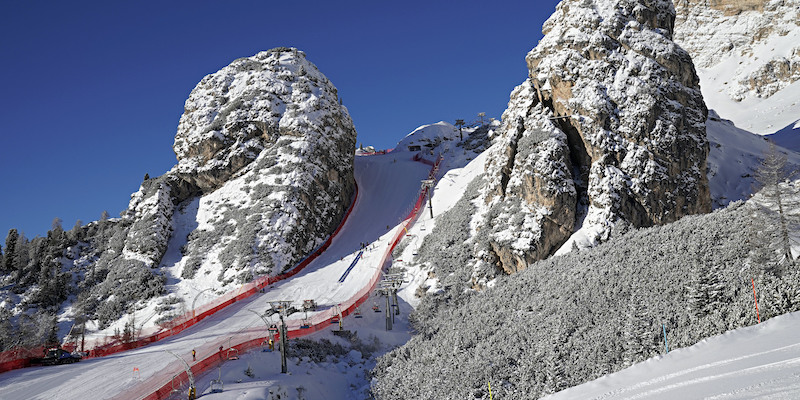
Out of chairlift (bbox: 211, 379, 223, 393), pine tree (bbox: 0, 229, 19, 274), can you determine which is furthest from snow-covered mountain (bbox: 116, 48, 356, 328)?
chairlift (bbox: 211, 379, 223, 393)

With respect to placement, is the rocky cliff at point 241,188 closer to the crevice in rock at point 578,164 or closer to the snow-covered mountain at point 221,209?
the snow-covered mountain at point 221,209

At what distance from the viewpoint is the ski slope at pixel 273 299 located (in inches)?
1139

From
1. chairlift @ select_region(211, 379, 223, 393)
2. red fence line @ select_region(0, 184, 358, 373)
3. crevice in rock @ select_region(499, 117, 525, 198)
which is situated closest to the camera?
chairlift @ select_region(211, 379, 223, 393)

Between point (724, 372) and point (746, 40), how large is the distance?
152 meters

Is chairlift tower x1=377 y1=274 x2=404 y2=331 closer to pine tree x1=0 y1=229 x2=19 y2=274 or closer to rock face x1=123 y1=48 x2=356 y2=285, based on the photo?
rock face x1=123 y1=48 x2=356 y2=285

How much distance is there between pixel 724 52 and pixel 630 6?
371 feet

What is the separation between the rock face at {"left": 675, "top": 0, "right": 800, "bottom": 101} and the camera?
11525 cm

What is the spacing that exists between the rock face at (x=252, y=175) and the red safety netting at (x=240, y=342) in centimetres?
1310

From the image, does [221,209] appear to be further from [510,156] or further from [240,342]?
[510,156]

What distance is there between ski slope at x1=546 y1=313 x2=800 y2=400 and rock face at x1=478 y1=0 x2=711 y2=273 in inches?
Answer: 958

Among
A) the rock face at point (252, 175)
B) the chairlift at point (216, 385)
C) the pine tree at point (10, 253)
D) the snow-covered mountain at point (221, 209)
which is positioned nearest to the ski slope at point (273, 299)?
the chairlift at point (216, 385)

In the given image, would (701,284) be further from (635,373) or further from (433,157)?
(433,157)

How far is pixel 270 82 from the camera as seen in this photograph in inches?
3041

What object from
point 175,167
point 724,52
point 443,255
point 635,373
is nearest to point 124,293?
point 175,167
